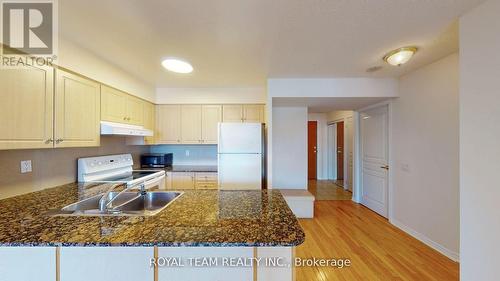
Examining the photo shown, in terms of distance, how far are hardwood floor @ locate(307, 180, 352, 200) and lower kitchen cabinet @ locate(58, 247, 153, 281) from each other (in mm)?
4337

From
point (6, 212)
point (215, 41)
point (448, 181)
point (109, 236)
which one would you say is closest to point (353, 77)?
point (448, 181)

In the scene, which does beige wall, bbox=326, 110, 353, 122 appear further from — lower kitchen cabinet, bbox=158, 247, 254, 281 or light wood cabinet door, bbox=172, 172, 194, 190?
lower kitchen cabinet, bbox=158, 247, 254, 281

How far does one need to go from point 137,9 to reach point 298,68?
6.22 feet

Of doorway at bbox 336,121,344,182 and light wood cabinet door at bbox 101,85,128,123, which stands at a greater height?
light wood cabinet door at bbox 101,85,128,123

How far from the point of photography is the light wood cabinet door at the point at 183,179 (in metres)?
3.41

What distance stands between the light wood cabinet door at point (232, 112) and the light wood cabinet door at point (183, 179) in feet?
3.88

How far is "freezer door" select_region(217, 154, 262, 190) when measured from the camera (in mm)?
3100

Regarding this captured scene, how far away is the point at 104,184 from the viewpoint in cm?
232

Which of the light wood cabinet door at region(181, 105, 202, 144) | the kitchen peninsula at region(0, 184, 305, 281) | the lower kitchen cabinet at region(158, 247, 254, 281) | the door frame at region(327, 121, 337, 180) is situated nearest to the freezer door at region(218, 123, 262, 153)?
the light wood cabinet door at region(181, 105, 202, 144)

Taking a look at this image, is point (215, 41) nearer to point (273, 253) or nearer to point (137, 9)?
point (137, 9)

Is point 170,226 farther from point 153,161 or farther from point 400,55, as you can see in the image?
point 153,161

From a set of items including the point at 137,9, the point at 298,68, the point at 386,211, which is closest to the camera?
the point at 137,9

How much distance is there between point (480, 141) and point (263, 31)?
1.80 metres

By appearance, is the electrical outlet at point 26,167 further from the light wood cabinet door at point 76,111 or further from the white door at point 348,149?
the white door at point 348,149
